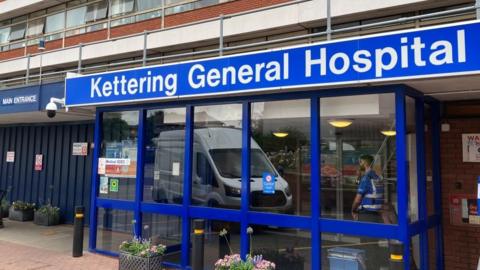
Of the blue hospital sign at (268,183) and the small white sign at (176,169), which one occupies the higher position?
the small white sign at (176,169)

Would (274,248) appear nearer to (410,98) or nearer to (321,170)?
(321,170)

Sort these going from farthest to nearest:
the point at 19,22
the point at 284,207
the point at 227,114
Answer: the point at 19,22, the point at 227,114, the point at 284,207

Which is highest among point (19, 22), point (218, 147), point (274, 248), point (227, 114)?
point (19, 22)

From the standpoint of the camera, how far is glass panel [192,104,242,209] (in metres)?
7.15

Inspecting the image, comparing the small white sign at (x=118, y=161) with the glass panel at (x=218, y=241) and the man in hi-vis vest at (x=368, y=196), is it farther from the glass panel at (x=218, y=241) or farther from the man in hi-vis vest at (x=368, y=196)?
the man in hi-vis vest at (x=368, y=196)

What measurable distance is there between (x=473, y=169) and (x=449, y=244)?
48.3 inches

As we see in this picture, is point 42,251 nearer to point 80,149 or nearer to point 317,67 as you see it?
point 80,149

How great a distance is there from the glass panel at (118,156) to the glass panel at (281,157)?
275 centimetres

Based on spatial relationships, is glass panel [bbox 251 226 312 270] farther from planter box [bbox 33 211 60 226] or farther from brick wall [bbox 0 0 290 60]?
brick wall [bbox 0 0 290 60]

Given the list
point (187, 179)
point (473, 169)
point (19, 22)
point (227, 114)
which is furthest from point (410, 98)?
point (19, 22)

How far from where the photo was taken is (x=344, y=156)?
6.10 meters

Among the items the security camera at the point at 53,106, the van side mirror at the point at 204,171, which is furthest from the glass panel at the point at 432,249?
the security camera at the point at 53,106

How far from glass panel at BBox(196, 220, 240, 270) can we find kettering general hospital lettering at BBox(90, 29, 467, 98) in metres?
2.28

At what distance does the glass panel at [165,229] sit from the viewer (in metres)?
8.04
